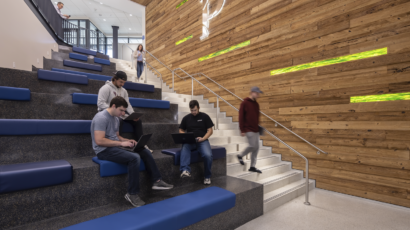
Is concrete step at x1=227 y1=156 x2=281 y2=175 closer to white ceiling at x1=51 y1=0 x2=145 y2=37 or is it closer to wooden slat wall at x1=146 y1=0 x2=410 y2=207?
wooden slat wall at x1=146 y1=0 x2=410 y2=207

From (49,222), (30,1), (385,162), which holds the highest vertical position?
(30,1)

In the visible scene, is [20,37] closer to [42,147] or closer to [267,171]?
[42,147]

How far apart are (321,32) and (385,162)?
2.04 meters

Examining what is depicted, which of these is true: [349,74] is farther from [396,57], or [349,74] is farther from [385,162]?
[385,162]

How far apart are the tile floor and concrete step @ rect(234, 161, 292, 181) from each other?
0.49 m

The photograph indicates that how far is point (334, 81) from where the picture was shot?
10.6 ft

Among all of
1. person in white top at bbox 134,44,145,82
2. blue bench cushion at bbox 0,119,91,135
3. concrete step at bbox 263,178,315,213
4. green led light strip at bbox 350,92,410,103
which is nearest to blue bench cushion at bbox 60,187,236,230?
concrete step at bbox 263,178,315,213

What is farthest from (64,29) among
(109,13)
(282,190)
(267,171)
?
(282,190)

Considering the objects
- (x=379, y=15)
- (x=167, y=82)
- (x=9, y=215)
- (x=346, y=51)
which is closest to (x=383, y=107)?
(x=346, y=51)

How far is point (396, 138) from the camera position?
275 cm

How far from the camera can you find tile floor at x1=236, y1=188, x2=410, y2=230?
222cm

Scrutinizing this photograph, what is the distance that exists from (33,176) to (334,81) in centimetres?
369

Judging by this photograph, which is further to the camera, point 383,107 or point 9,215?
point 383,107

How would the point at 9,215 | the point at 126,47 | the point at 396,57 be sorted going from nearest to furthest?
the point at 9,215, the point at 396,57, the point at 126,47
